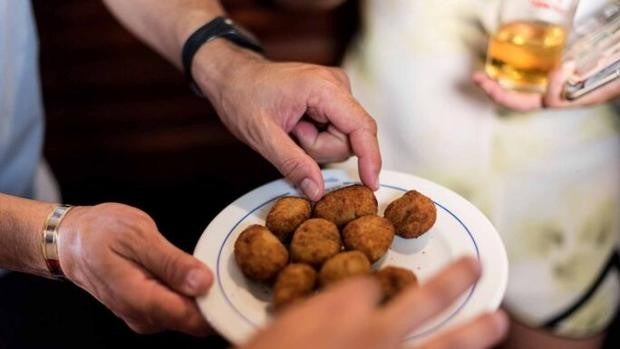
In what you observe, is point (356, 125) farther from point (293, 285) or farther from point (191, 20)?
point (191, 20)

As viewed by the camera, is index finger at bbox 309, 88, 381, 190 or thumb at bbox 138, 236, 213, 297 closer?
thumb at bbox 138, 236, 213, 297

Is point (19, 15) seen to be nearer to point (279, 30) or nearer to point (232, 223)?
point (232, 223)

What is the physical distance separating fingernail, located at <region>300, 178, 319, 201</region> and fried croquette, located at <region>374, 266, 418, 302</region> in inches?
6.3

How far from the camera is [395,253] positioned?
2.69ft

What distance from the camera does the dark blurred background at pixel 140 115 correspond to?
6.26ft

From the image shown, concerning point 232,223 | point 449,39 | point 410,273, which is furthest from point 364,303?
point 449,39

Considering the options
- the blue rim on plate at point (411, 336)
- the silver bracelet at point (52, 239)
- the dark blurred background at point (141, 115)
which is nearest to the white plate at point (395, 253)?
the blue rim on plate at point (411, 336)

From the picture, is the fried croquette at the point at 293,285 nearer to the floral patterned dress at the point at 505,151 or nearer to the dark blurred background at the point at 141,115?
the floral patterned dress at the point at 505,151

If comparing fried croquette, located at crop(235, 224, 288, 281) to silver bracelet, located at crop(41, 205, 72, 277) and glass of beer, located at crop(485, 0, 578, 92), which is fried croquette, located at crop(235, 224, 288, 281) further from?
glass of beer, located at crop(485, 0, 578, 92)

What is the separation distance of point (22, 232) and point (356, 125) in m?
0.42

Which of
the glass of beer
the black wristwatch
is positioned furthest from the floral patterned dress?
the black wristwatch

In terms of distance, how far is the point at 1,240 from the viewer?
0.85m

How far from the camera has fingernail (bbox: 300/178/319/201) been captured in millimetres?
861

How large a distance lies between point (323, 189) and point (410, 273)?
0.18m
